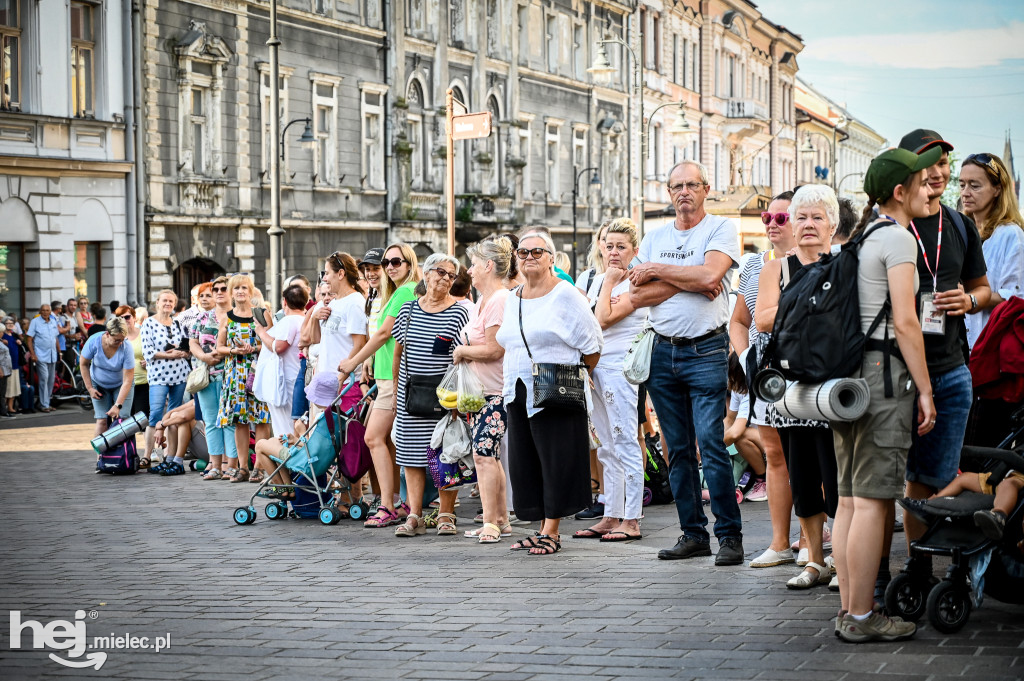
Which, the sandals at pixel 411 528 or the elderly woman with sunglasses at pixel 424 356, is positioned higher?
the elderly woman with sunglasses at pixel 424 356

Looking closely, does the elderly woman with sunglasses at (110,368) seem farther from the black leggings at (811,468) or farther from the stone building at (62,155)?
the stone building at (62,155)

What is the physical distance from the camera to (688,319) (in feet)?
27.0

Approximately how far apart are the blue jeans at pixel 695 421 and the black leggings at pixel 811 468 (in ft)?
2.29

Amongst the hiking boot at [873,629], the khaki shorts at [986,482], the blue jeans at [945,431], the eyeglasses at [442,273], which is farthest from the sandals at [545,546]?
the khaki shorts at [986,482]

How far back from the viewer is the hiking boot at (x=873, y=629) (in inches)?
237

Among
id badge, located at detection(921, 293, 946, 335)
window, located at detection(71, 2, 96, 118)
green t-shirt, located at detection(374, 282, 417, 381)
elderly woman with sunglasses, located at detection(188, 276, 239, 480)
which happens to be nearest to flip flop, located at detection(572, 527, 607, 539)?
green t-shirt, located at detection(374, 282, 417, 381)

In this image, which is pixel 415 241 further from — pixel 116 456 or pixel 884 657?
pixel 884 657

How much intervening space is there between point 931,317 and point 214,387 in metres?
9.30

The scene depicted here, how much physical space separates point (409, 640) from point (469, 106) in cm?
3779

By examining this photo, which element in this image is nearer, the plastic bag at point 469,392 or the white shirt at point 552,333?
the white shirt at point 552,333

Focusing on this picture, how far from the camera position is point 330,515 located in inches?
416

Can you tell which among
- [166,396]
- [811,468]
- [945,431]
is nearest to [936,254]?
[945,431]

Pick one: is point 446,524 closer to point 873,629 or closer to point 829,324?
point 873,629

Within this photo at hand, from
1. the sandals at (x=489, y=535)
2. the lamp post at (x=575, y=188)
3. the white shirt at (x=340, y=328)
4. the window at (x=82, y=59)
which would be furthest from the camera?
the lamp post at (x=575, y=188)
